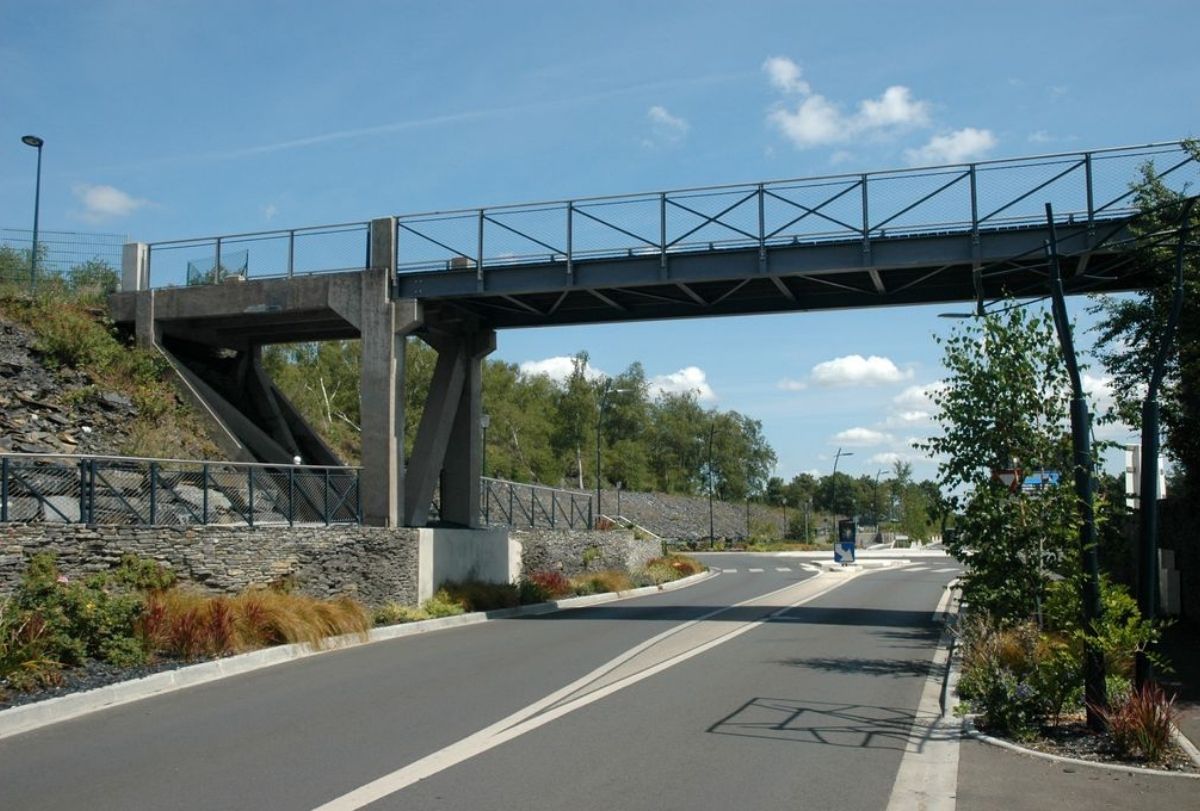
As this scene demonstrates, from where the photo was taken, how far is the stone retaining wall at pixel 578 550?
1292 inches

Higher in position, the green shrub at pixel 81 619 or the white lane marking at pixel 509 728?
the green shrub at pixel 81 619

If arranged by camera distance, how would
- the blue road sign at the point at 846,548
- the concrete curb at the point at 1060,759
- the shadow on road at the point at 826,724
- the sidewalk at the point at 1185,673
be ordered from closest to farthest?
1. the concrete curb at the point at 1060,759
2. the shadow on road at the point at 826,724
3. the sidewalk at the point at 1185,673
4. the blue road sign at the point at 846,548

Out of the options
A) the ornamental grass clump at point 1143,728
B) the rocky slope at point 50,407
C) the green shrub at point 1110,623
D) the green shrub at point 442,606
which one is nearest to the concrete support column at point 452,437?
the green shrub at point 442,606

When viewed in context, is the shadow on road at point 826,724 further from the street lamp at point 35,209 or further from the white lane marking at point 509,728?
the street lamp at point 35,209

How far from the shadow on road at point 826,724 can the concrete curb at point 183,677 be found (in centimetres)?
687

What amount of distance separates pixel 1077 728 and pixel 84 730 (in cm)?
971

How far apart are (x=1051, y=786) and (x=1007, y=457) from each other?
6143 mm

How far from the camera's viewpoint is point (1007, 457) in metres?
13.9

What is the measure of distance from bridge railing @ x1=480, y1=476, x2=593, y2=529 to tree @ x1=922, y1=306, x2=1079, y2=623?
1736 centimetres

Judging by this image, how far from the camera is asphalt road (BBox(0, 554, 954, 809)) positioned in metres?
8.20

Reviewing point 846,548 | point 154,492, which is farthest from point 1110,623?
point 846,548

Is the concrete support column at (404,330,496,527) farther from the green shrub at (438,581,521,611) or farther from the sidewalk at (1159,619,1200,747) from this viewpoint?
the sidewalk at (1159,619,1200,747)

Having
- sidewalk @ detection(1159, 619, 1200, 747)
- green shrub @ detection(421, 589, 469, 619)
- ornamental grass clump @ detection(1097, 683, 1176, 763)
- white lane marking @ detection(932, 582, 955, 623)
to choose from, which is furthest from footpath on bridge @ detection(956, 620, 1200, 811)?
green shrub @ detection(421, 589, 469, 619)

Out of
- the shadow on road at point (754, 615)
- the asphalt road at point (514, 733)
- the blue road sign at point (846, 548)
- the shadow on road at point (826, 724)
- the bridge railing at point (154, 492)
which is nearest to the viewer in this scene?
the asphalt road at point (514, 733)
